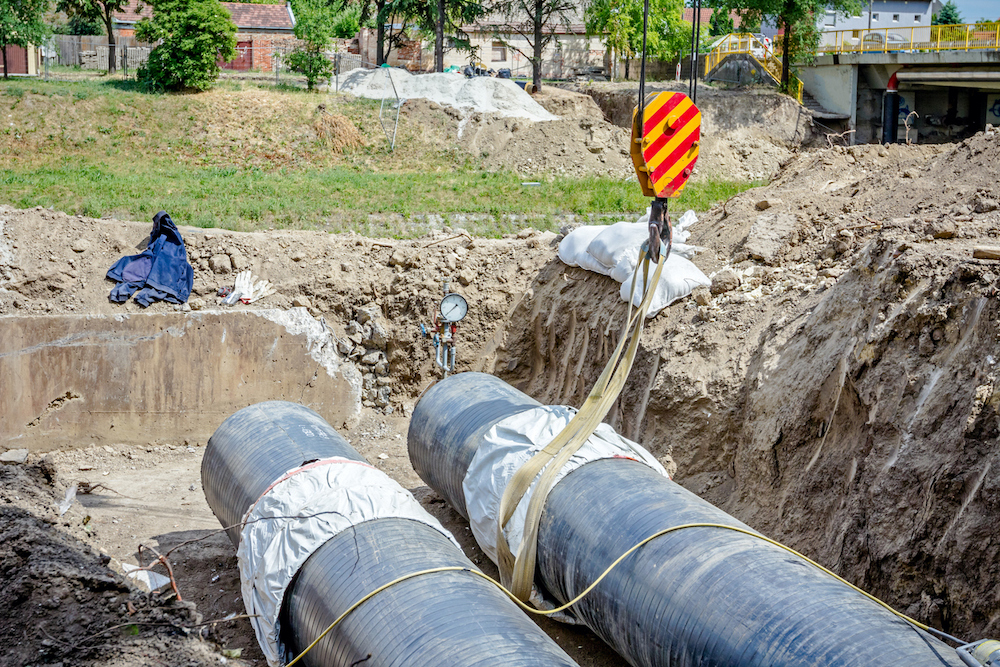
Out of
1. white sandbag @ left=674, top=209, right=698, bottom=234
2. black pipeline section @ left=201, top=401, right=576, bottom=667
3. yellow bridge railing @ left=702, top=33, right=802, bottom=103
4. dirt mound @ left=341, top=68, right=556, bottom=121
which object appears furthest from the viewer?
yellow bridge railing @ left=702, top=33, right=802, bottom=103

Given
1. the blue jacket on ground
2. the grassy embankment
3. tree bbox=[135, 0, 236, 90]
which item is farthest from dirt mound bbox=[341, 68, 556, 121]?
the blue jacket on ground

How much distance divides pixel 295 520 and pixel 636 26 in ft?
113

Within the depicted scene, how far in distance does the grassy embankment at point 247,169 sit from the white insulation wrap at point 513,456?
874 centimetres

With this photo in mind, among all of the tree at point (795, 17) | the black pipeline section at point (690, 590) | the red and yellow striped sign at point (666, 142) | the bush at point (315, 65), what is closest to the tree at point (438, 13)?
the bush at point (315, 65)

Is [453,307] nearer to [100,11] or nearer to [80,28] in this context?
[100,11]

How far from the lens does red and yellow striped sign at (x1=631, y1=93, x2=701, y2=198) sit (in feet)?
19.6

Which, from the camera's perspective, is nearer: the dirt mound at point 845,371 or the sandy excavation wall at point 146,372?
the dirt mound at point 845,371

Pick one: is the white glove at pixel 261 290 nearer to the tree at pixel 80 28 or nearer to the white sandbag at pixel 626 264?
the white sandbag at pixel 626 264

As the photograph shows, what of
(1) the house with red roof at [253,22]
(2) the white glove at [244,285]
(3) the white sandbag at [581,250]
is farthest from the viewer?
(1) the house with red roof at [253,22]

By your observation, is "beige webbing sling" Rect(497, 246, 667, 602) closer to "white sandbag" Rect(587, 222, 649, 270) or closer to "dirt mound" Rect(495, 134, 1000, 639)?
"dirt mound" Rect(495, 134, 1000, 639)

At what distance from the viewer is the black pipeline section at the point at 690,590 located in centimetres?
450

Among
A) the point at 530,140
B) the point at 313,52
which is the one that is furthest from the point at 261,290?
the point at 313,52

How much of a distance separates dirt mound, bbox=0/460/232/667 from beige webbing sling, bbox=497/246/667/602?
7.28 ft

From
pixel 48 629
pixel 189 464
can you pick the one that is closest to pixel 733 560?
pixel 48 629
